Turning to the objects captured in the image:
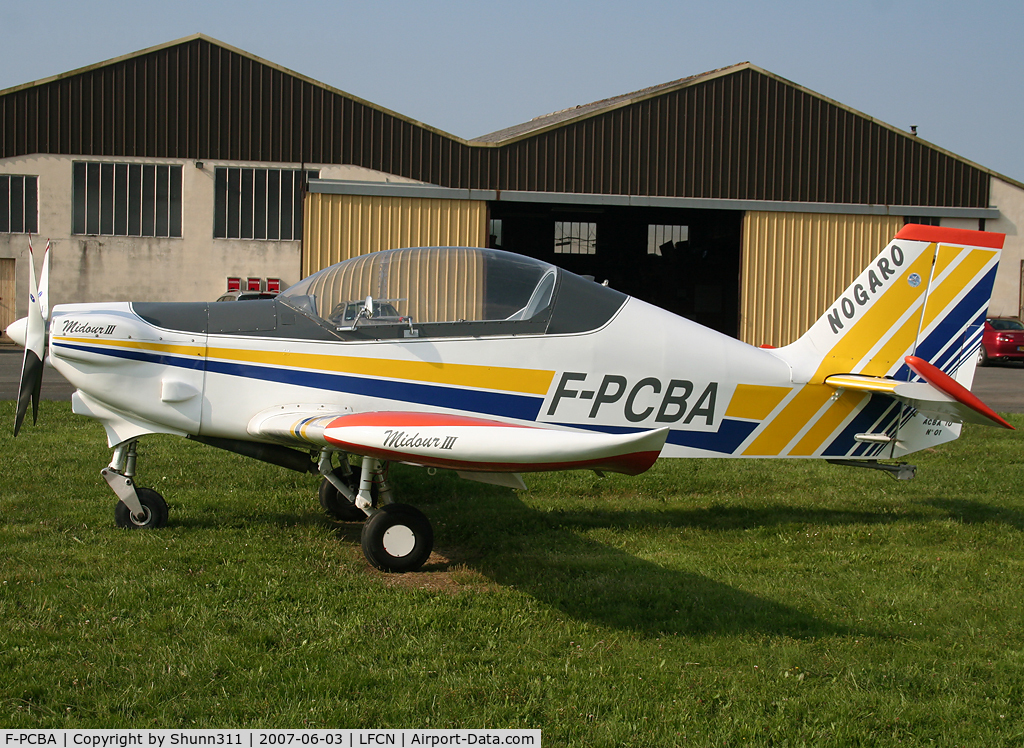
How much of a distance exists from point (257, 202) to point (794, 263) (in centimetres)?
1602

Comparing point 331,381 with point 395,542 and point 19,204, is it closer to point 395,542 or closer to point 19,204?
point 395,542

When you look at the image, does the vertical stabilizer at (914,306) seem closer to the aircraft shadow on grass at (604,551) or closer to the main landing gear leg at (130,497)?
the aircraft shadow on grass at (604,551)

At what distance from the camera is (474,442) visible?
15.2ft

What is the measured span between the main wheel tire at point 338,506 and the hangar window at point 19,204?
71.2ft

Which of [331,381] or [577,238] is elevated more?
[577,238]

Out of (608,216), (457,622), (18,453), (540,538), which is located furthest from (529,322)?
(608,216)

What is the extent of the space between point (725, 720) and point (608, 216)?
113 feet

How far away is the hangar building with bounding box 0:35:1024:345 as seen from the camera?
23969 mm

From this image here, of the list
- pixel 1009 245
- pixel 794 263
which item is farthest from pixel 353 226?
pixel 1009 245

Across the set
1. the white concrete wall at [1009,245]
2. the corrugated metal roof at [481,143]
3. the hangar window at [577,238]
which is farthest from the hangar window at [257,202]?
the white concrete wall at [1009,245]

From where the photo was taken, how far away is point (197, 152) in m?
24.5

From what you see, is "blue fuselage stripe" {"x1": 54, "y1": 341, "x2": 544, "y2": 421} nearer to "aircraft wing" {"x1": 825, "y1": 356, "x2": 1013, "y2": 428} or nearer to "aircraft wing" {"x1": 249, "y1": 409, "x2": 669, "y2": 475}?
"aircraft wing" {"x1": 249, "y1": 409, "x2": 669, "y2": 475}

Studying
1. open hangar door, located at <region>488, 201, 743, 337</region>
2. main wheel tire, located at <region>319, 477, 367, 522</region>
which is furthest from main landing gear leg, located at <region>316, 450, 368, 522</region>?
open hangar door, located at <region>488, 201, 743, 337</region>

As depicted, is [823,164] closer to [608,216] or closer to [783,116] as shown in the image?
[783,116]
